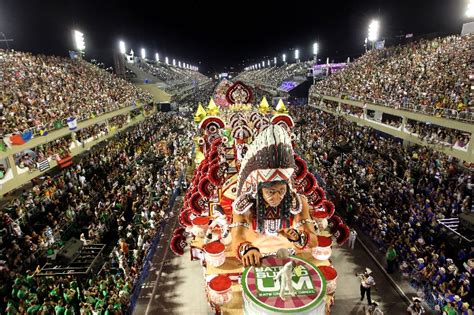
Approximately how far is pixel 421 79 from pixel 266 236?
1010 inches

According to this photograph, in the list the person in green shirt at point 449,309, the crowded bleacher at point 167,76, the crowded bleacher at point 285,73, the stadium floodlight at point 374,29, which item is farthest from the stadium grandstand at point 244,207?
the crowded bleacher at point 285,73

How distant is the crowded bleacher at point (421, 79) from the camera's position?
21.5 m

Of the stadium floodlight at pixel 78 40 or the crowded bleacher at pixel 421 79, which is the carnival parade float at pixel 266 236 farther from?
the stadium floodlight at pixel 78 40

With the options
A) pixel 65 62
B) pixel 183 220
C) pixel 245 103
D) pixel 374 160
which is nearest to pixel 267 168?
pixel 183 220

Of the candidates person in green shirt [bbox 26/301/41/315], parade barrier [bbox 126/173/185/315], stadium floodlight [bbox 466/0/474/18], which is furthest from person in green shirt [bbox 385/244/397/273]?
stadium floodlight [bbox 466/0/474/18]

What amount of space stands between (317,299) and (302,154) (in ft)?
64.3

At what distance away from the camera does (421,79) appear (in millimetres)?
27188

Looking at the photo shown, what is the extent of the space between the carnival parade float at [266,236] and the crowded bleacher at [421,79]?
48.7 ft

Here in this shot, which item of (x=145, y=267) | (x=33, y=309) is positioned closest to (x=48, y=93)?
(x=145, y=267)

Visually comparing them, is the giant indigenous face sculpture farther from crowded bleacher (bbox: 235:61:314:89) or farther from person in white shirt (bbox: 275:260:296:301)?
crowded bleacher (bbox: 235:61:314:89)

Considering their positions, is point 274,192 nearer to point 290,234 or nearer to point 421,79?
point 290,234

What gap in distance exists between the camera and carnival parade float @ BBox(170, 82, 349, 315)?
6.28 m

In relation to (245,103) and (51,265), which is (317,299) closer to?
(51,265)

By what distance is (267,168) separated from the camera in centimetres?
712
